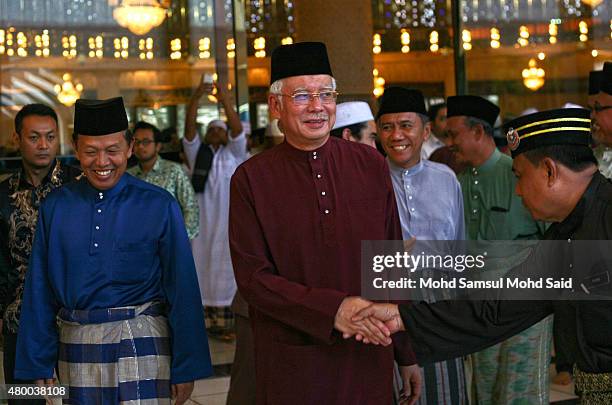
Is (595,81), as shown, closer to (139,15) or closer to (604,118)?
(604,118)

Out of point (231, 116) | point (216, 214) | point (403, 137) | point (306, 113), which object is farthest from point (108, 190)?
point (216, 214)

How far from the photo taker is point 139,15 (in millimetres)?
8930

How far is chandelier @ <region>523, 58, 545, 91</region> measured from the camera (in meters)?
10.3

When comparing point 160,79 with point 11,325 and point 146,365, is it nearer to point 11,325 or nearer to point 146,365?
point 11,325

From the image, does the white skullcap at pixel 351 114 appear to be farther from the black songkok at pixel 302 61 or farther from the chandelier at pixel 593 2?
the chandelier at pixel 593 2

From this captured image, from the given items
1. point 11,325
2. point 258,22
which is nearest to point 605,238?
point 11,325

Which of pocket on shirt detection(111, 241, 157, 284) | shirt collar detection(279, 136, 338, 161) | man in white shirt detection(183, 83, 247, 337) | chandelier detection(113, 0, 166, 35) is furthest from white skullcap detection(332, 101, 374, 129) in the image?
chandelier detection(113, 0, 166, 35)

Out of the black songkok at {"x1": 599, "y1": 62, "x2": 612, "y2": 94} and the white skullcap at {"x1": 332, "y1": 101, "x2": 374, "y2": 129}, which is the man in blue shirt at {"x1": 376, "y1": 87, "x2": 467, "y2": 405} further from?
the black songkok at {"x1": 599, "y1": 62, "x2": 612, "y2": 94}

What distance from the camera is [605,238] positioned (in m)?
2.76

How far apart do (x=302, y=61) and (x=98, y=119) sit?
747 mm

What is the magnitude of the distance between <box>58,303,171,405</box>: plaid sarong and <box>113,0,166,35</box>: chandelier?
18.8 feet

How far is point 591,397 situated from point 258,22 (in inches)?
251

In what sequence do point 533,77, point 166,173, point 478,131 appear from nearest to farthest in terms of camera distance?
point 478,131, point 166,173, point 533,77

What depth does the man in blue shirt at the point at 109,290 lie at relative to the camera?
11.4 ft
